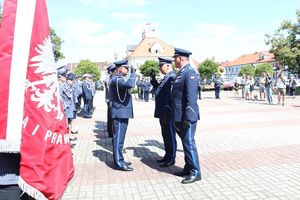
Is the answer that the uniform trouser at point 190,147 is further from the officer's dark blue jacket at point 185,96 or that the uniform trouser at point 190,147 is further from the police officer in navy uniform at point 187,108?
the officer's dark blue jacket at point 185,96

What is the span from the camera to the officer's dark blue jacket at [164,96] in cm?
673

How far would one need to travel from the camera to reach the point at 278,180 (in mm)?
5598

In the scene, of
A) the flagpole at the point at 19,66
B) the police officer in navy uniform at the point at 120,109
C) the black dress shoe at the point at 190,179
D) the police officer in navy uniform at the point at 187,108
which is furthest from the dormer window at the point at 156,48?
the flagpole at the point at 19,66

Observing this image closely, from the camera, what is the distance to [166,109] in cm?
682

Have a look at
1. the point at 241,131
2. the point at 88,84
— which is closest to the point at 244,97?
the point at 88,84

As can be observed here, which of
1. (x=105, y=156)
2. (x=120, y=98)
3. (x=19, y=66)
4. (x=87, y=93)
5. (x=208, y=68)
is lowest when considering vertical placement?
(x=105, y=156)

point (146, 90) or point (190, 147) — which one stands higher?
point (146, 90)

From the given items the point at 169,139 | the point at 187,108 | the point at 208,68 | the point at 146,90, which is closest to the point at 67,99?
the point at 169,139

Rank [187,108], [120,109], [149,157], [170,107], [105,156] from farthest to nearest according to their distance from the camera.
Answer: [105,156], [149,157], [170,107], [120,109], [187,108]

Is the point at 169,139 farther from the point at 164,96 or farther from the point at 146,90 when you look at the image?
the point at 146,90

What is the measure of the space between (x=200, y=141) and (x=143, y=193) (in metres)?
4.14

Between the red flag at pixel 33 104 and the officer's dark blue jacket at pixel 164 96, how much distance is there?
441 cm

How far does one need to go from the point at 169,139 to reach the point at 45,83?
15.5 feet

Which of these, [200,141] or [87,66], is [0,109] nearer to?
[200,141]
